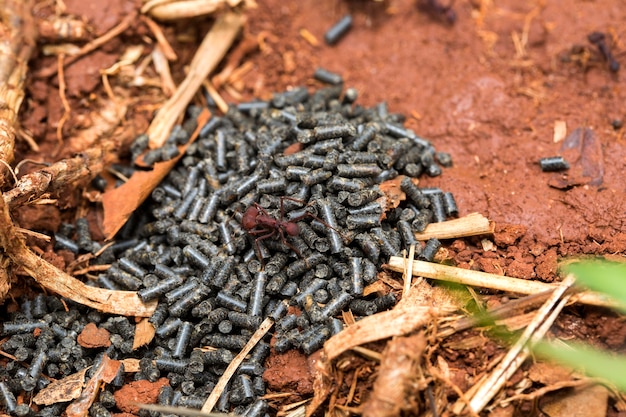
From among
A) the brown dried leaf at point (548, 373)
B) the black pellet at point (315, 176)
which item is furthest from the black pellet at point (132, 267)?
the brown dried leaf at point (548, 373)

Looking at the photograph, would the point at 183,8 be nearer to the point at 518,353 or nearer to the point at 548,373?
the point at 518,353

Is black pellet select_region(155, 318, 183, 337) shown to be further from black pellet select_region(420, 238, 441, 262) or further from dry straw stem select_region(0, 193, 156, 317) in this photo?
black pellet select_region(420, 238, 441, 262)

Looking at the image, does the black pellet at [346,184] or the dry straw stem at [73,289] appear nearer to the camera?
the dry straw stem at [73,289]

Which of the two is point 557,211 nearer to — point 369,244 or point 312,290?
point 369,244

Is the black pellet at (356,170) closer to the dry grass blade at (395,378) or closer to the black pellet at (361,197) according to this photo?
the black pellet at (361,197)

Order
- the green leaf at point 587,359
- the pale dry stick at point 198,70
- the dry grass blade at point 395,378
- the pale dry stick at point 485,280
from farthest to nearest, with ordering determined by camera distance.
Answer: the pale dry stick at point 198,70 → the pale dry stick at point 485,280 → the green leaf at point 587,359 → the dry grass blade at point 395,378

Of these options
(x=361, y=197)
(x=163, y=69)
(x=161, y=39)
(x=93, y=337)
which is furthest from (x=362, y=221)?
(x=161, y=39)

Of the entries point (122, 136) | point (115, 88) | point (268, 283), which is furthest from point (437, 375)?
point (115, 88)

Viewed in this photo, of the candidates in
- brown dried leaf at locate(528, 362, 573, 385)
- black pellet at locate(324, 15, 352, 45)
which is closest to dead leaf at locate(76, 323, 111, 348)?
brown dried leaf at locate(528, 362, 573, 385)

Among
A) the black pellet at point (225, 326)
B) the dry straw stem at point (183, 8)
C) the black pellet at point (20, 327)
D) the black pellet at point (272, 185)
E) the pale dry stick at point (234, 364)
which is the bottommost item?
the pale dry stick at point (234, 364)
